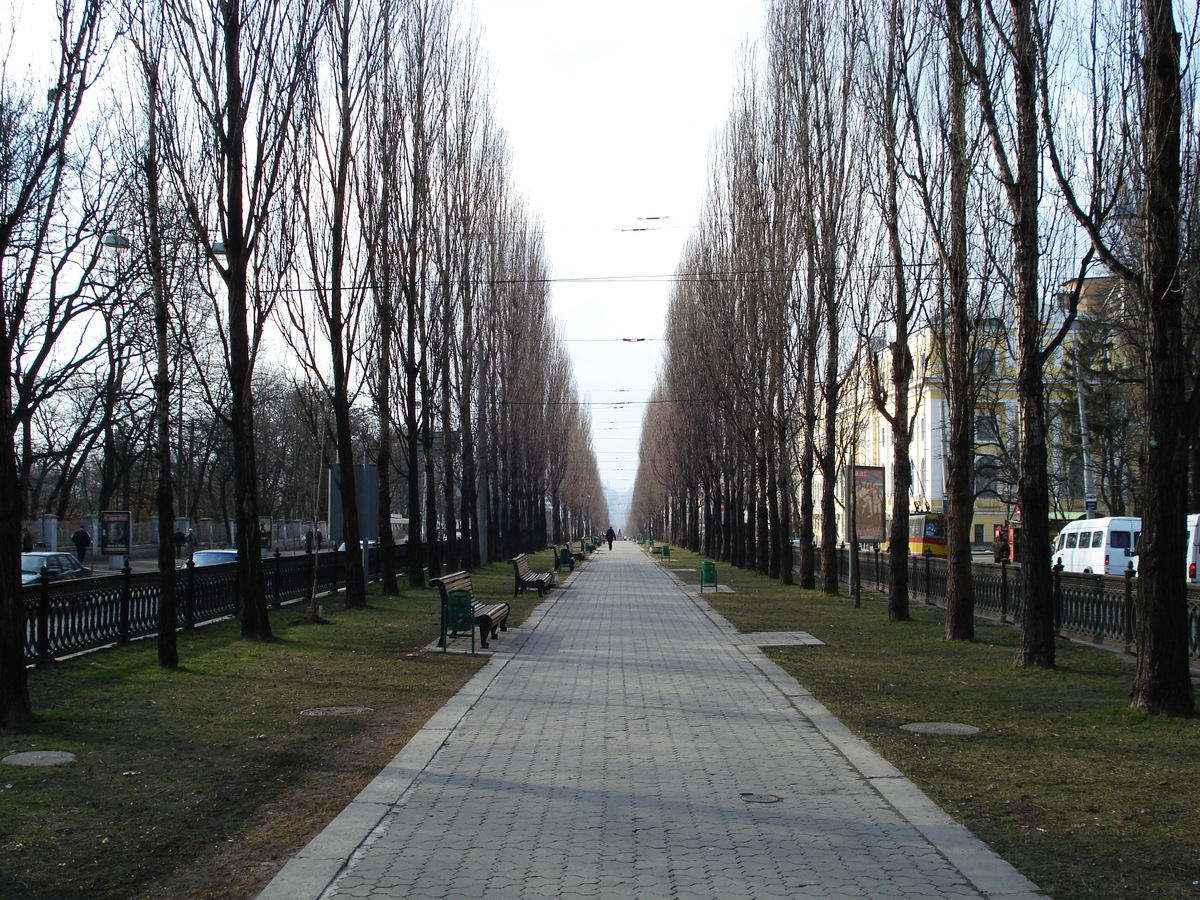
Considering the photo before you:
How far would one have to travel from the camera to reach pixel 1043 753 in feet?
26.7

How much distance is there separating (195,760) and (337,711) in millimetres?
2405

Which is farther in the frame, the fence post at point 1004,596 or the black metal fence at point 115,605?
the fence post at point 1004,596

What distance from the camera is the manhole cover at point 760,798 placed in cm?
685

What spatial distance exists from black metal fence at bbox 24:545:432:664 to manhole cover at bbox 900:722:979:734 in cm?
861

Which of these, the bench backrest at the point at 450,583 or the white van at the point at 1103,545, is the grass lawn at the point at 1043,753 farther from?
the white van at the point at 1103,545

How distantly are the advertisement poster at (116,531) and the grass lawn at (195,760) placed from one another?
81.8ft

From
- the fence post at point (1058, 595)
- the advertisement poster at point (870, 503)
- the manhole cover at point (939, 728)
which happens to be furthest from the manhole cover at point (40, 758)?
the advertisement poster at point (870, 503)

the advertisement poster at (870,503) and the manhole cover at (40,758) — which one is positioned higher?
the advertisement poster at (870,503)

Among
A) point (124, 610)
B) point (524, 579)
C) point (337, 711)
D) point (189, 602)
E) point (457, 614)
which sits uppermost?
point (124, 610)

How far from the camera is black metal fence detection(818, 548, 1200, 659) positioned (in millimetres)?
13398

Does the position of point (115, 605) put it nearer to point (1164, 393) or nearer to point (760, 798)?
point (760, 798)

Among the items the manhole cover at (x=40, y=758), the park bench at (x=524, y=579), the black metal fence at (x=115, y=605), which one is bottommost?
the park bench at (x=524, y=579)

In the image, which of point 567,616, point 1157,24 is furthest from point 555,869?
point 567,616

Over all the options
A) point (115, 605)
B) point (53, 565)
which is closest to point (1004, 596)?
point (115, 605)
